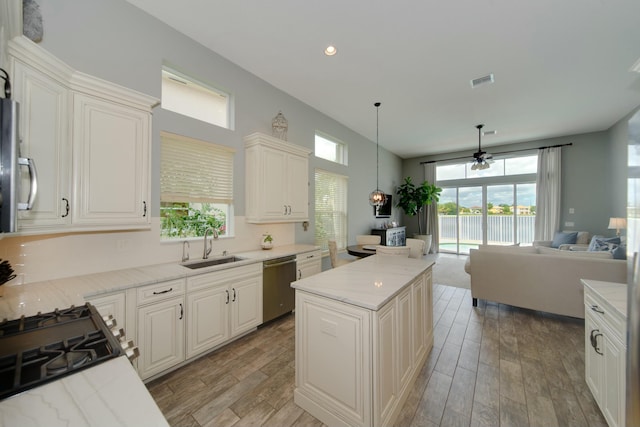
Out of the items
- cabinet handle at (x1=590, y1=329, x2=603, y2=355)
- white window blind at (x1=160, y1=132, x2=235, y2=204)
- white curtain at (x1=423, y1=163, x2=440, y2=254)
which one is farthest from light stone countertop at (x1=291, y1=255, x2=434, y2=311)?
white curtain at (x1=423, y1=163, x2=440, y2=254)

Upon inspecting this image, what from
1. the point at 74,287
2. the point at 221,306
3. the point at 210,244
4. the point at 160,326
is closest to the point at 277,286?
the point at 221,306

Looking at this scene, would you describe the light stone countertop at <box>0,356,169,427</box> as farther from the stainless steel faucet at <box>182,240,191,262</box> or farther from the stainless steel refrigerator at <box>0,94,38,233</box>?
the stainless steel faucet at <box>182,240,191,262</box>

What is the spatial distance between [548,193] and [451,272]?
12.0 feet

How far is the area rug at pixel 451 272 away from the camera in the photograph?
489 centimetres

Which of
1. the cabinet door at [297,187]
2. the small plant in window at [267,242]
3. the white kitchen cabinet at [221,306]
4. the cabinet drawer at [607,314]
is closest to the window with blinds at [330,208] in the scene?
the cabinet door at [297,187]

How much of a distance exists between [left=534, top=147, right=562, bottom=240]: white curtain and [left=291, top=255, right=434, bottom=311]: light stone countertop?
6.24m

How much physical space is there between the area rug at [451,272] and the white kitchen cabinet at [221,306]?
12.4ft

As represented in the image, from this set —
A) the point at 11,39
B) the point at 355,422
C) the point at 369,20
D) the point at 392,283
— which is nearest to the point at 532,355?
the point at 392,283

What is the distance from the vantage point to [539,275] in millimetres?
3264

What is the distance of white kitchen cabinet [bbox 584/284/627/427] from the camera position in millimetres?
1369

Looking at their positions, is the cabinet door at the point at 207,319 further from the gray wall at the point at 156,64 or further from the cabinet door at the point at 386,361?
the cabinet door at the point at 386,361

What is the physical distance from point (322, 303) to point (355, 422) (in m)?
0.76

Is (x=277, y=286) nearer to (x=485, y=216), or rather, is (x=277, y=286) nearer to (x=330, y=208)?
(x=330, y=208)

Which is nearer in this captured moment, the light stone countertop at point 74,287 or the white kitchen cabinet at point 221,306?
the light stone countertop at point 74,287
